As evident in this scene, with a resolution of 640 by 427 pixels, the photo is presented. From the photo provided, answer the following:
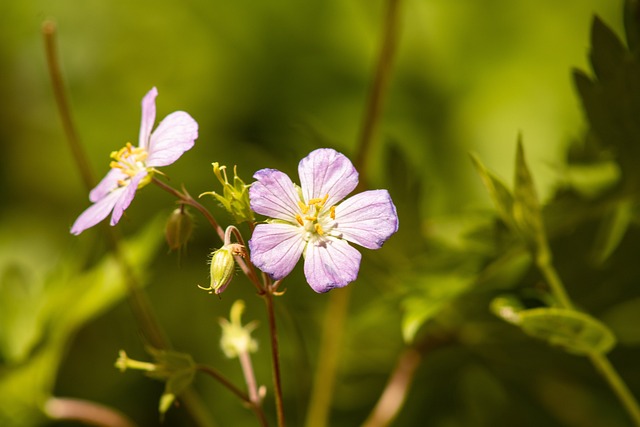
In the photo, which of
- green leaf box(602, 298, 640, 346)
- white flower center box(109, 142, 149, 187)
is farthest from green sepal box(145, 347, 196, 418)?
green leaf box(602, 298, 640, 346)

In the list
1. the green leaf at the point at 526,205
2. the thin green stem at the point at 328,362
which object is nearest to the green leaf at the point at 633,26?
the green leaf at the point at 526,205

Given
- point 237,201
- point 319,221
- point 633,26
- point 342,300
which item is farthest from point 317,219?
point 633,26

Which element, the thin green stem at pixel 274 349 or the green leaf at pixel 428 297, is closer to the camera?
the thin green stem at pixel 274 349

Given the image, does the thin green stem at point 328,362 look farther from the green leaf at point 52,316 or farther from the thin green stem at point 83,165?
the green leaf at point 52,316

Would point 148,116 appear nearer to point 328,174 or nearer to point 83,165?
point 328,174

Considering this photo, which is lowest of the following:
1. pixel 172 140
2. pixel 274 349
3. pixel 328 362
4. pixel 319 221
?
pixel 328 362

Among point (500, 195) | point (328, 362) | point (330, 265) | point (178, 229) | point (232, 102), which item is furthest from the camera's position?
point (232, 102)

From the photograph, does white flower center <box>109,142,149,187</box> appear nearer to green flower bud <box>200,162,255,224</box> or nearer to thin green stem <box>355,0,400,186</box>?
green flower bud <box>200,162,255,224</box>
